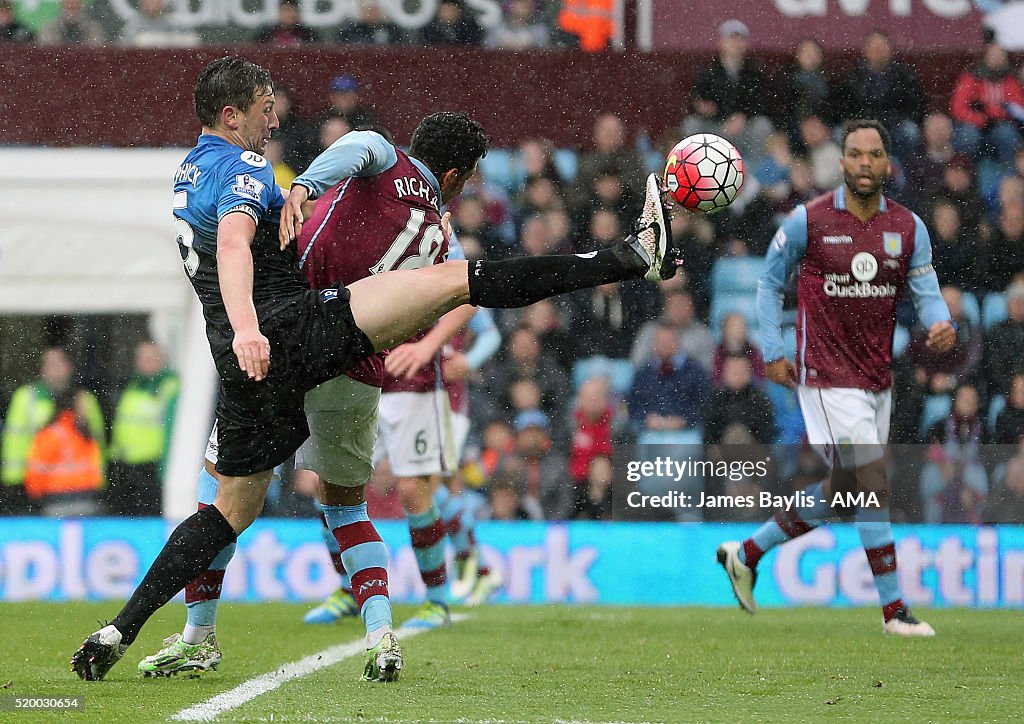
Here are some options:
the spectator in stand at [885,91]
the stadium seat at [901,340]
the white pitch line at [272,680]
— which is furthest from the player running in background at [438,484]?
the spectator in stand at [885,91]

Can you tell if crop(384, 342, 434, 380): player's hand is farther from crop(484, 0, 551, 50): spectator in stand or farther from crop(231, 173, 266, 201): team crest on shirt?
crop(484, 0, 551, 50): spectator in stand

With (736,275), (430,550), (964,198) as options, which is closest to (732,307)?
(736,275)

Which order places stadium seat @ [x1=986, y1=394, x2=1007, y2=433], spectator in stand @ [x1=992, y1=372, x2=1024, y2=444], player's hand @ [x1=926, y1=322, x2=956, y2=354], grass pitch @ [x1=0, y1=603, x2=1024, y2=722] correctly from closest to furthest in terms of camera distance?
grass pitch @ [x1=0, y1=603, x2=1024, y2=722]
player's hand @ [x1=926, y1=322, x2=956, y2=354]
spectator in stand @ [x1=992, y1=372, x2=1024, y2=444]
stadium seat @ [x1=986, y1=394, x2=1007, y2=433]

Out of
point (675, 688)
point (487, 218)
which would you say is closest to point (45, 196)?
point (487, 218)

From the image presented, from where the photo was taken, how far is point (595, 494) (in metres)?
9.78

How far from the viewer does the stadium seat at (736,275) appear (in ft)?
35.6

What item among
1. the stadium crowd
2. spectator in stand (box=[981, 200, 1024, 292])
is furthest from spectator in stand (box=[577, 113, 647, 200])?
spectator in stand (box=[981, 200, 1024, 292])

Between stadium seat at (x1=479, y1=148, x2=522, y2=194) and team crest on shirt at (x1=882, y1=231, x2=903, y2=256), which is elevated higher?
stadium seat at (x1=479, y1=148, x2=522, y2=194)

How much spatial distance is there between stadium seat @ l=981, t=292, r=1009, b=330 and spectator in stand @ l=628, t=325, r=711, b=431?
207cm

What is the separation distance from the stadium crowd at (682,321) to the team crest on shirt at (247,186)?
5.29 m

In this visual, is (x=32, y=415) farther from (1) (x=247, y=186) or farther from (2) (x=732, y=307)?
(1) (x=247, y=186)

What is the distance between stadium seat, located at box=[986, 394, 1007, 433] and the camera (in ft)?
32.1

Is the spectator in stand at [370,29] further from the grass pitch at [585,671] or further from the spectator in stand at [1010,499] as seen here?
the spectator in stand at [1010,499]

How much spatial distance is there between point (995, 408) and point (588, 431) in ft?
8.63
